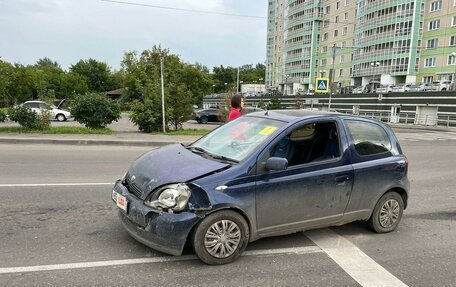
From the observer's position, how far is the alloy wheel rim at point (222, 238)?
3664 mm

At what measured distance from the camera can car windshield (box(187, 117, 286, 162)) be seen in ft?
13.5

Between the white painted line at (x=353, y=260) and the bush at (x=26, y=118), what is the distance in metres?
Answer: 13.0

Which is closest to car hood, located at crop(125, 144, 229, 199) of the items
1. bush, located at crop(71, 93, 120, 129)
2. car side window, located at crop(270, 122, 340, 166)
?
car side window, located at crop(270, 122, 340, 166)

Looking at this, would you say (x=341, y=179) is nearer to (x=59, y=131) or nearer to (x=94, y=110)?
(x=59, y=131)

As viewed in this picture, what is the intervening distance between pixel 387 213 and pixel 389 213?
0.12 ft

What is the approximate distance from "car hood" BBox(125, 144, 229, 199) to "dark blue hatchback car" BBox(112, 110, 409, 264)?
0.4 inches

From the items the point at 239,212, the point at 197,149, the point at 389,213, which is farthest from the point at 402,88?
the point at 239,212

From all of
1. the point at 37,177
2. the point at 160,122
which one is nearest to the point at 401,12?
the point at 160,122

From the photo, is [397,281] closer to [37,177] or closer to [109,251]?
[109,251]

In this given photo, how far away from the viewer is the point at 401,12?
59.4 meters

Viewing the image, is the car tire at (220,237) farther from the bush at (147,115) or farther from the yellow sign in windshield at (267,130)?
the bush at (147,115)

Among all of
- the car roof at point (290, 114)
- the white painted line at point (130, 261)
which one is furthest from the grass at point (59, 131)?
the white painted line at point (130, 261)

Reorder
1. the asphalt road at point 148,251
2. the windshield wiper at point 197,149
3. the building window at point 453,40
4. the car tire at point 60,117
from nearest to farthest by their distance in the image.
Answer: the asphalt road at point 148,251 < the windshield wiper at point 197,149 < the car tire at point 60,117 < the building window at point 453,40

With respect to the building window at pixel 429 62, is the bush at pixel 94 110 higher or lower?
lower
